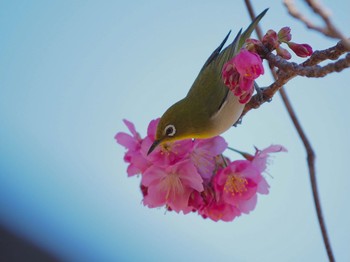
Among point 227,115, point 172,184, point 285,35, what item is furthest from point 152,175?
point 285,35

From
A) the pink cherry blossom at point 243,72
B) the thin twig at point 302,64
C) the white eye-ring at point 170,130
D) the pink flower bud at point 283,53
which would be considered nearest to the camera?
the thin twig at point 302,64

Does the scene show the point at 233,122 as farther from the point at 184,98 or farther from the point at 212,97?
the point at 184,98

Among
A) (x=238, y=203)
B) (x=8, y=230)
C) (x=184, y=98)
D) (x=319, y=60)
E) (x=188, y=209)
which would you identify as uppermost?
(x=184, y=98)

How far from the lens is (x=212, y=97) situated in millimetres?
2969

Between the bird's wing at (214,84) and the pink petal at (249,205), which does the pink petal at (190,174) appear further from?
the bird's wing at (214,84)

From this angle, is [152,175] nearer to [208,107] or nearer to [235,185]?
[235,185]

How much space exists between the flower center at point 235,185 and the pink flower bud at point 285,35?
65cm

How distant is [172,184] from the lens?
2305 mm

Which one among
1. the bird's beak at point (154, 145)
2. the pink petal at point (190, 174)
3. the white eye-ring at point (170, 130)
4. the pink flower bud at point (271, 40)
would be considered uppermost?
the pink flower bud at point (271, 40)

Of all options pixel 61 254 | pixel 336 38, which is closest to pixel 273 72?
pixel 336 38

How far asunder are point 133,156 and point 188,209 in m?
0.37

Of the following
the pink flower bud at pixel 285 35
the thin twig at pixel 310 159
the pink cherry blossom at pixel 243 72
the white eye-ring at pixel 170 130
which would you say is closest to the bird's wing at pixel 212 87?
the white eye-ring at pixel 170 130

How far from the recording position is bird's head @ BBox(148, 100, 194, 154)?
275 cm

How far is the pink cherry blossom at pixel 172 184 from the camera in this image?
90.2 inches
